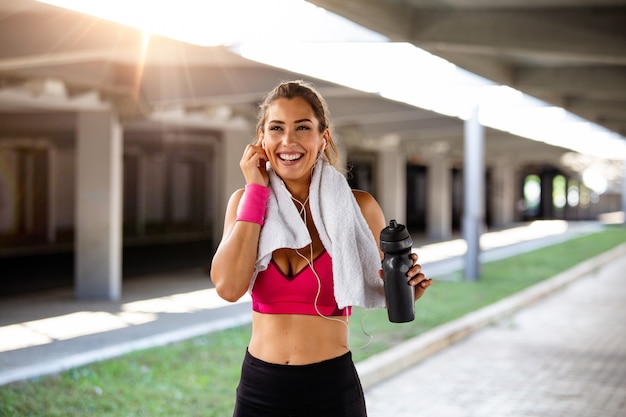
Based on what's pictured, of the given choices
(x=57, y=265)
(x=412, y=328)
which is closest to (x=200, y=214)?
(x=57, y=265)

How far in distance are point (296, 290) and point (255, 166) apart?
44cm

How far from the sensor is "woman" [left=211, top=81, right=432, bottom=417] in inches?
106

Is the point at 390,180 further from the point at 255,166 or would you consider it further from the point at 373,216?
the point at 255,166

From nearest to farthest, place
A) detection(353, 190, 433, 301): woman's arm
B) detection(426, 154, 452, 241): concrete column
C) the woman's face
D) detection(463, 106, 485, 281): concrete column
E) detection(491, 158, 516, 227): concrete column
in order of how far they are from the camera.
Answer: the woman's face → detection(353, 190, 433, 301): woman's arm → detection(463, 106, 485, 281): concrete column → detection(426, 154, 452, 241): concrete column → detection(491, 158, 516, 227): concrete column

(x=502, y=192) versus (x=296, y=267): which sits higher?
(x=502, y=192)

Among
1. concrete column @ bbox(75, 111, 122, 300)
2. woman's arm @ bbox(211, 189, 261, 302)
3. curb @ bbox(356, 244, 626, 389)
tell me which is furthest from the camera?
concrete column @ bbox(75, 111, 122, 300)

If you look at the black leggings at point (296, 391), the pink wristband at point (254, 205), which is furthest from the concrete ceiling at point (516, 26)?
the black leggings at point (296, 391)

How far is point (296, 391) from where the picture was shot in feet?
8.86

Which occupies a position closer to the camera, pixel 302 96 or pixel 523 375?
pixel 302 96

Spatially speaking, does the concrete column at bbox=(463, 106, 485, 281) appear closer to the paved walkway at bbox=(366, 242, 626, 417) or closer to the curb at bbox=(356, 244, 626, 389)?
the curb at bbox=(356, 244, 626, 389)

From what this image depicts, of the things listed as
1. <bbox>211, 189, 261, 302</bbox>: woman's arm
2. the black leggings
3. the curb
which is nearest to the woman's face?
<bbox>211, 189, 261, 302</bbox>: woman's arm

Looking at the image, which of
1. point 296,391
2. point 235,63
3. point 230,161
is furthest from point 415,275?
point 230,161

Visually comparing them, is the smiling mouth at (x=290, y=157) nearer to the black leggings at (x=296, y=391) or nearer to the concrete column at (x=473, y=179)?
the black leggings at (x=296, y=391)

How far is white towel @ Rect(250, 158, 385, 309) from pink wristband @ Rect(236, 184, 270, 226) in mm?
51
